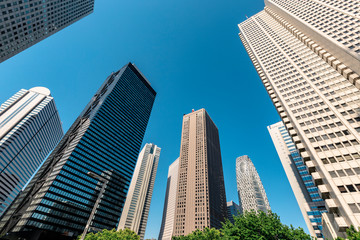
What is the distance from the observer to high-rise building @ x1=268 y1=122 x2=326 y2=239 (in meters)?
70.7

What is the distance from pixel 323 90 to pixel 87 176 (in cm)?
11215

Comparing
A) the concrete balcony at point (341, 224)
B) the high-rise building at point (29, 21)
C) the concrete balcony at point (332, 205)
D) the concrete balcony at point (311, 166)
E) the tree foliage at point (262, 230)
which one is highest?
the high-rise building at point (29, 21)

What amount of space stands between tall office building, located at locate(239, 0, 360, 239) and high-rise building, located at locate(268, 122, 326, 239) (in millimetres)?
24896

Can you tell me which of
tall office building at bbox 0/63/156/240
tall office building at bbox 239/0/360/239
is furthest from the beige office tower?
tall office building at bbox 239/0/360/239

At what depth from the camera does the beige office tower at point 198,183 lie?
112 m

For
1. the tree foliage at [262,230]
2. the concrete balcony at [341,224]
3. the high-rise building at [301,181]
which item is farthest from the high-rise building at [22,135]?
the high-rise building at [301,181]

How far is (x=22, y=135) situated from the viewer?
128750mm

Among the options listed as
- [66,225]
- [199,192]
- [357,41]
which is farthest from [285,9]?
[66,225]

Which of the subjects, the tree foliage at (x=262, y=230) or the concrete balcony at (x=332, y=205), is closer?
the tree foliage at (x=262, y=230)

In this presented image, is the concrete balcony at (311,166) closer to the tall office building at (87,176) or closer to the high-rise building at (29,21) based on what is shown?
the tall office building at (87,176)

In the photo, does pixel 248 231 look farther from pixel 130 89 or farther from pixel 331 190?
pixel 130 89

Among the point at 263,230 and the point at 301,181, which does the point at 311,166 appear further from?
the point at 301,181

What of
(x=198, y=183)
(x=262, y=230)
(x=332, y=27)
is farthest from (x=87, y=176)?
(x=332, y=27)

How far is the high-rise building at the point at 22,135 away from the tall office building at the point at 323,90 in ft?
537
